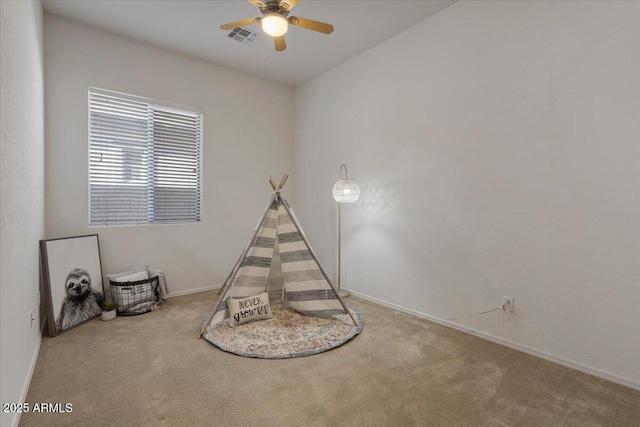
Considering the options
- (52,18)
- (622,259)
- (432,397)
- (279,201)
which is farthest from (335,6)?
(432,397)

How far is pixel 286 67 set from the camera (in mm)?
4062

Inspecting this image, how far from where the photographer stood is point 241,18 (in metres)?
2.99

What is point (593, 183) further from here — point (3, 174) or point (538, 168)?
point (3, 174)

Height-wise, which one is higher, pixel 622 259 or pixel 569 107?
pixel 569 107

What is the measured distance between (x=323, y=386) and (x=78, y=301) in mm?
2408

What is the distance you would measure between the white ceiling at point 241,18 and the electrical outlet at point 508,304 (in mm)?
2569

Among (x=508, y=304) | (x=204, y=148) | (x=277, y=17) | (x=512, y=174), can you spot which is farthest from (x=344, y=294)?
(x=277, y=17)

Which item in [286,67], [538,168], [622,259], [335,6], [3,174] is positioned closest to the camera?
[3,174]

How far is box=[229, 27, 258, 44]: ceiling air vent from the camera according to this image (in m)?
3.20

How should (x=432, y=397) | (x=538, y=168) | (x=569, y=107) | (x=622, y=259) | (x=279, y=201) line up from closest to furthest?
1. (x=432, y=397)
2. (x=622, y=259)
3. (x=569, y=107)
4. (x=538, y=168)
5. (x=279, y=201)

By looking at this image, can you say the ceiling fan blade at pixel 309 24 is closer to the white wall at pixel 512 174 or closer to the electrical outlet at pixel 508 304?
the white wall at pixel 512 174

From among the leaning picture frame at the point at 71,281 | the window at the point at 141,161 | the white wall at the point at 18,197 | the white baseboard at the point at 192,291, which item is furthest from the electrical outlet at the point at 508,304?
the leaning picture frame at the point at 71,281

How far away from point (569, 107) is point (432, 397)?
2.10 m

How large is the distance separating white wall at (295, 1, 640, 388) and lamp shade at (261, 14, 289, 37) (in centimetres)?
157
